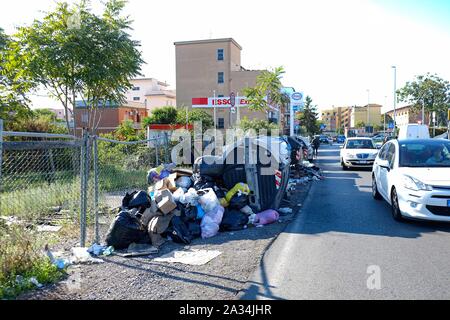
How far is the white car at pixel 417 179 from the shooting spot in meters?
6.87

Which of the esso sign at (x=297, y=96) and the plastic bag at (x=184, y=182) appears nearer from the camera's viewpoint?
the plastic bag at (x=184, y=182)

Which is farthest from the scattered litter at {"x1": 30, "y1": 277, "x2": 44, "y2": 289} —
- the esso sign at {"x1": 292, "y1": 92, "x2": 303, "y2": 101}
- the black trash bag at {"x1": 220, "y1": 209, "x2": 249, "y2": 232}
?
the esso sign at {"x1": 292, "y1": 92, "x2": 303, "y2": 101}

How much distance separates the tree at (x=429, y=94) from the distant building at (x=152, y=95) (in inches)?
1573

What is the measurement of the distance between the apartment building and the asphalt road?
47.9m

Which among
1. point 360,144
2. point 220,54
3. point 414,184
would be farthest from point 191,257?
point 220,54

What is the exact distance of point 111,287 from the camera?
456 cm

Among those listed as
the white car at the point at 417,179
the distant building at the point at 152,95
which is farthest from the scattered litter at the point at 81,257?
the distant building at the point at 152,95

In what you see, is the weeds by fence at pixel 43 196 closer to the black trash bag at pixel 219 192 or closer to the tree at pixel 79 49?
the black trash bag at pixel 219 192

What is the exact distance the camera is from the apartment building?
55.6 metres

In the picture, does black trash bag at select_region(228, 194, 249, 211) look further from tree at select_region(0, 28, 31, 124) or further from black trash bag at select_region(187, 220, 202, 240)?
tree at select_region(0, 28, 31, 124)

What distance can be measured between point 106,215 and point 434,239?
609 centimetres

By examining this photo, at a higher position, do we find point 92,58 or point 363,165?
point 92,58
